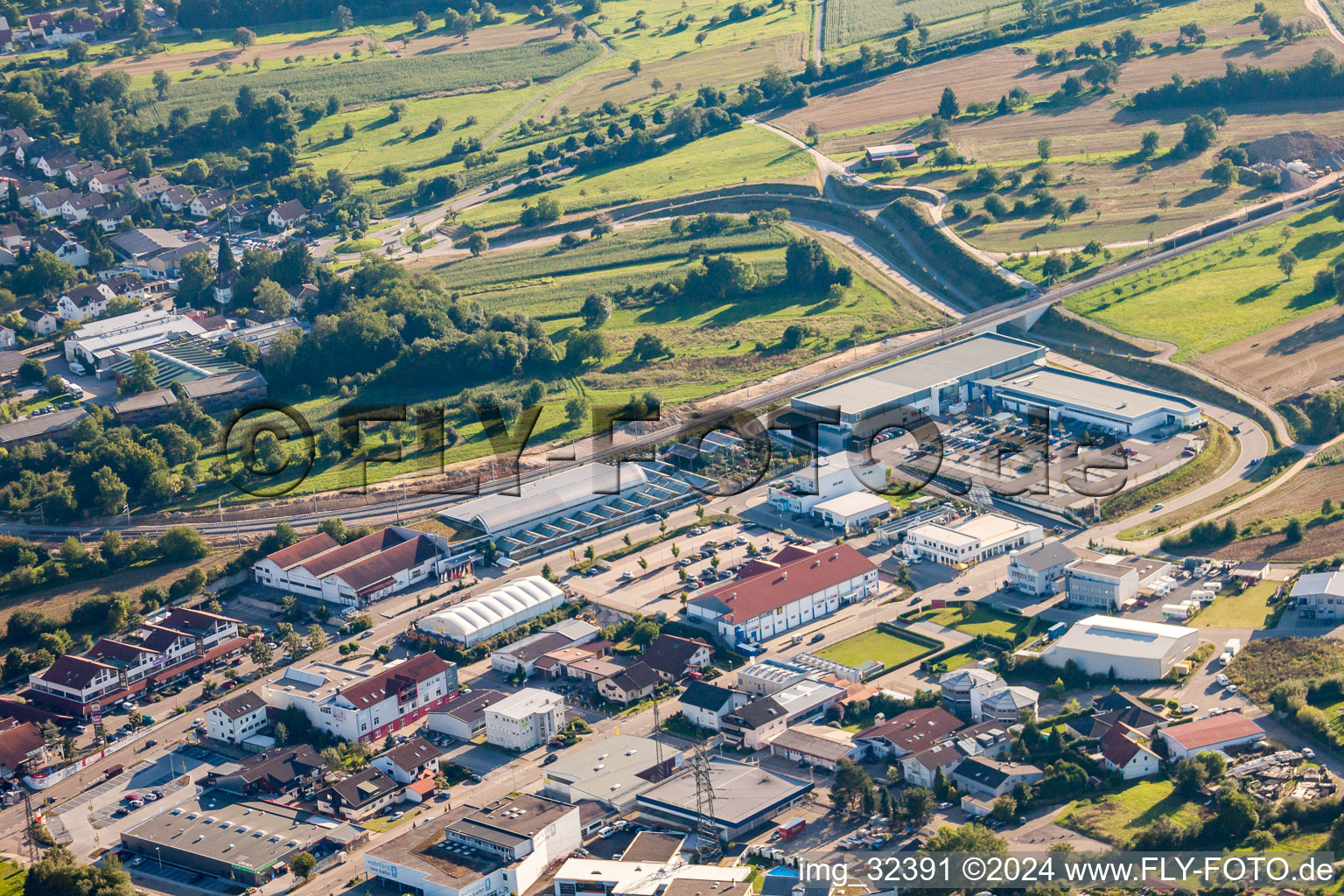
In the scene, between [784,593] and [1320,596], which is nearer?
[1320,596]

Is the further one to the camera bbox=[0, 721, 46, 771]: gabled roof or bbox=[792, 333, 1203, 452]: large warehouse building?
bbox=[792, 333, 1203, 452]: large warehouse building

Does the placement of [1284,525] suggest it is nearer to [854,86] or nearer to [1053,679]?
[1053,679]

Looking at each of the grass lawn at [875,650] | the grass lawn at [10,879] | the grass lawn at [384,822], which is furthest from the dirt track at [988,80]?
the grass lawn at [10,879]

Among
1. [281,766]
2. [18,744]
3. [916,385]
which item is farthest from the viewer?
[916,385]

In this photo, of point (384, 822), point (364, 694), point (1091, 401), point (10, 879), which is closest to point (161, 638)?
point (364, 694)

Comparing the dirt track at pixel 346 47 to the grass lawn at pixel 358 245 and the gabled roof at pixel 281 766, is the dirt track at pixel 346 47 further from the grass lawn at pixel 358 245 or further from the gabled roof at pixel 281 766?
the gabled roof at pixel 281 766

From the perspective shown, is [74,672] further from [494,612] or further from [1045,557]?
[1045,557]

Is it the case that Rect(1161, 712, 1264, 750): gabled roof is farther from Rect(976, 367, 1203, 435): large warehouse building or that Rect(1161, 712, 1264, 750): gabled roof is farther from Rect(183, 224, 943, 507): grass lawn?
Rect(183, 224, 943, 507): grass lawn

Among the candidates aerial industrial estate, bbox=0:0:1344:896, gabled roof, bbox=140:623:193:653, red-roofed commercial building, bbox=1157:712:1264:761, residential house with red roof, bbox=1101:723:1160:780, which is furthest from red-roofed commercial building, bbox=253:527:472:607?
red-roofed commercial building, bbox=1157:712:1264:761
